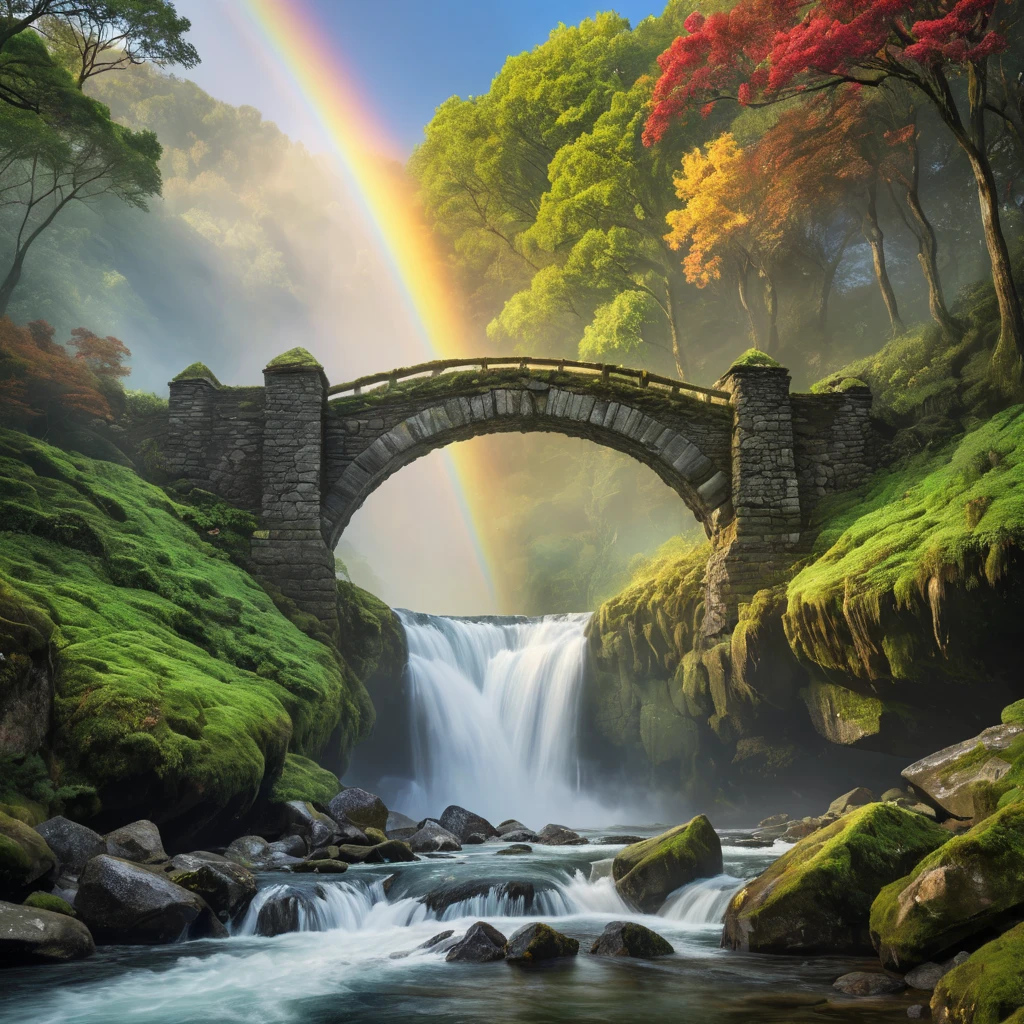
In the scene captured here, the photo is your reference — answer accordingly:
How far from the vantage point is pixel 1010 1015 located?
400 cm

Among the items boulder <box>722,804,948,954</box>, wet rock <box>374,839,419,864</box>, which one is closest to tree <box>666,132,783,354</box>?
wet rock <box>374,839,419,864</box>

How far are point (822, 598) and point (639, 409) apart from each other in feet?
21.2

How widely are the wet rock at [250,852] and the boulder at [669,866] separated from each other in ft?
12.7

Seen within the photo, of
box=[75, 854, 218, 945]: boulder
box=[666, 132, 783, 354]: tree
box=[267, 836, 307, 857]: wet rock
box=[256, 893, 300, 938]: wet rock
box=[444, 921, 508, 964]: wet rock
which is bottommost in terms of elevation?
box=[444, 921, 508, 964]: wet rock

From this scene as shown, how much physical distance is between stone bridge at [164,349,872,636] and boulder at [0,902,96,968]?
37.2 feet

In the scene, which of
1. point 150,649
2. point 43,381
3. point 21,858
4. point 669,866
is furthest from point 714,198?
point 21,858

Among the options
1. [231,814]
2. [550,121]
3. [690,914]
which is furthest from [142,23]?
[690,914]

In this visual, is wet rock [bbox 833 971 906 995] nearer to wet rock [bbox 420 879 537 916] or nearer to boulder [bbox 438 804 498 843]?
wet rock [bbox 420 879 537 916]

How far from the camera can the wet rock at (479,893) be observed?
8.57 meters

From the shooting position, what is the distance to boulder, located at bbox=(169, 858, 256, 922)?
24.8 ft

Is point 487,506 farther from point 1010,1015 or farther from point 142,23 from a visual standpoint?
point 1010,1015

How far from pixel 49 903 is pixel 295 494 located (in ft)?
39.1

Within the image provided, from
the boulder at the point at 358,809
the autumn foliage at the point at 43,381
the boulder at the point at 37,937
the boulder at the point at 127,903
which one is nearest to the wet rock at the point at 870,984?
the boulder at the point at 127,903

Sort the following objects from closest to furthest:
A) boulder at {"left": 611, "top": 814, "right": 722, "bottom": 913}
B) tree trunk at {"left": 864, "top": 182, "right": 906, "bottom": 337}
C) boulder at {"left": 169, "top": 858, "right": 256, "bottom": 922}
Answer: boulder at {"left": 169, "top": 858, "right": 256, "bottom": 922}
boulder at {"left": 611, "top": 814, "right": 722, "bottom": 913}
tree trunk at {"left": 864, "top": 182, "right": 906, "bottom": 337}
